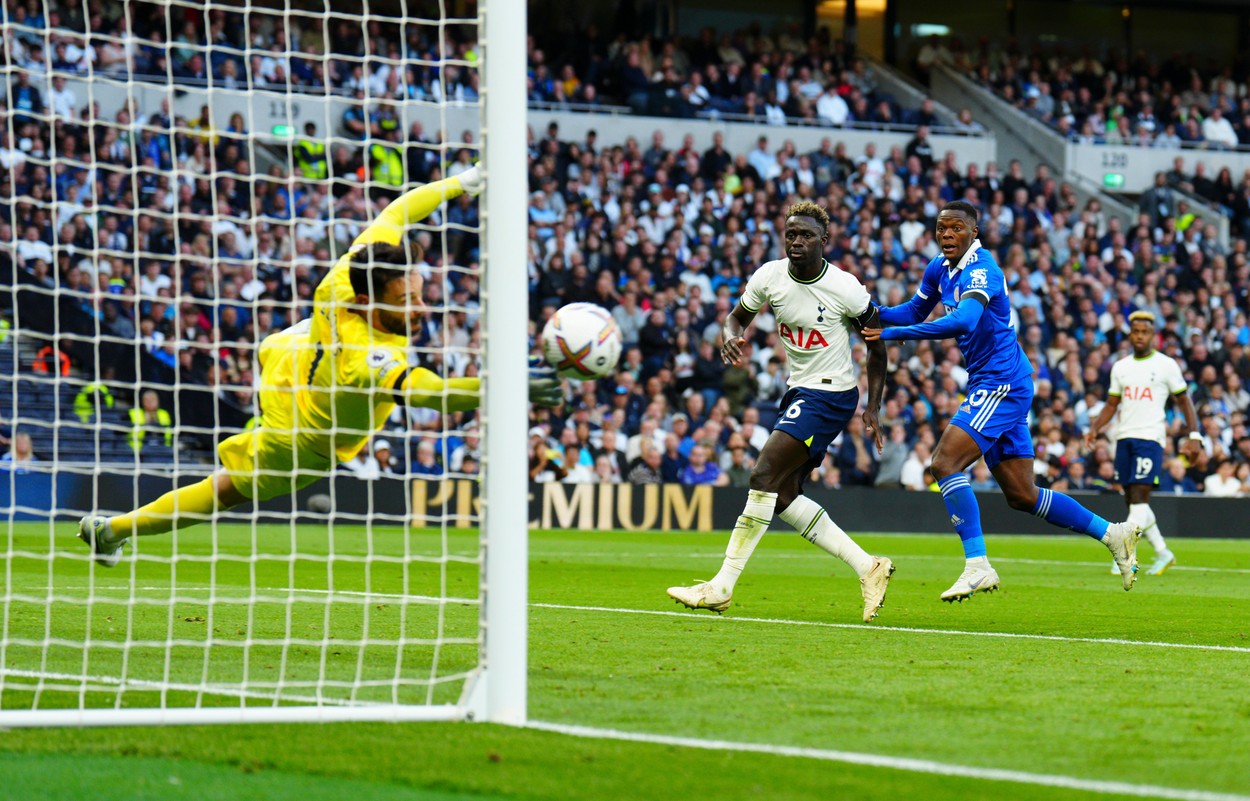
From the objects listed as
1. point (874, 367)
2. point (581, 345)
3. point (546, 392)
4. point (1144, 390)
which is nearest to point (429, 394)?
point (546, 392)

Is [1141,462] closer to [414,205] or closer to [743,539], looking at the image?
[743,539]

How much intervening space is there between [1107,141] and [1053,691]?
1086 inches

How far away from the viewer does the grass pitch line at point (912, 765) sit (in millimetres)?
4156

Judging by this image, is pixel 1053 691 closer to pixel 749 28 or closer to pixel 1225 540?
pixel 1225 540

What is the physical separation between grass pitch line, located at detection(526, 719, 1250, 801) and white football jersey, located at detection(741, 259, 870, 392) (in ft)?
14.5

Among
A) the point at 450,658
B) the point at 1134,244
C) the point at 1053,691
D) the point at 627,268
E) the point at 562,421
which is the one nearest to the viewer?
the point at 1053,691

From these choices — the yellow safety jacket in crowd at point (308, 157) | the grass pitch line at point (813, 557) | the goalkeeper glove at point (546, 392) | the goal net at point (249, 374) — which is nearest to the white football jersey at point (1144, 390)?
the grass pitch line at point (813, 557)

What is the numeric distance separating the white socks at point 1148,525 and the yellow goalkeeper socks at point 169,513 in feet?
30.8

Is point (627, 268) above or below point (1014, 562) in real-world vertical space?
above

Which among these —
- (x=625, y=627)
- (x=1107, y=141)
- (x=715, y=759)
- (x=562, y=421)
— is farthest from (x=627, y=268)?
(x=715, y=759)

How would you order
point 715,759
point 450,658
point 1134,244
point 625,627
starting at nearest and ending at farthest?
1. point 715,759
2. point 450,658
3. point 625,627
4. point 1134,244

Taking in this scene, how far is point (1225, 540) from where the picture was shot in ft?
73.4

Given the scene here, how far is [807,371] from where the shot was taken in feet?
30.6

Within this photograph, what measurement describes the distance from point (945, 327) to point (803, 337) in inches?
31.2
